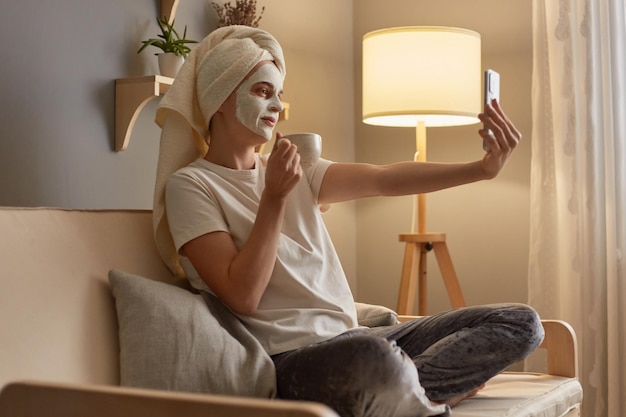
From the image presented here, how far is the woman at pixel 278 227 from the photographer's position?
1790 millimetres

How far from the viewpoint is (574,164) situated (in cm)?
311

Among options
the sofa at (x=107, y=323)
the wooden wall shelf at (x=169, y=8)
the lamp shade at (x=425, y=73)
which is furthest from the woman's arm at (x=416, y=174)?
the lamp shade at (x=425, y=73)

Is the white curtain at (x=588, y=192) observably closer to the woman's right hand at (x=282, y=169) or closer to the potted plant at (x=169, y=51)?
the potted plant at (x=169, y=51)

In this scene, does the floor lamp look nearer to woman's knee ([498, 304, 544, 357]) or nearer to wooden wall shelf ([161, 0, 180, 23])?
wooden wall shelf ([161, 0, 180, 23])

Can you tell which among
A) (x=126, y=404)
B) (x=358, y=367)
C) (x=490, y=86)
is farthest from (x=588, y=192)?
(x=126, y=404)

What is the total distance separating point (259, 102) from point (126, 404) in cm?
98

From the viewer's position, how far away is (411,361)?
62.1 inches

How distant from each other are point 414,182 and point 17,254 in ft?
2.95

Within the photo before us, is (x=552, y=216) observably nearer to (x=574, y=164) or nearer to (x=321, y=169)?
(x=574, y=164)

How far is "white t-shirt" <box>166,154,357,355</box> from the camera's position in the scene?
1852 mm

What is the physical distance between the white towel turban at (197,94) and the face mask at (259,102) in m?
0.02

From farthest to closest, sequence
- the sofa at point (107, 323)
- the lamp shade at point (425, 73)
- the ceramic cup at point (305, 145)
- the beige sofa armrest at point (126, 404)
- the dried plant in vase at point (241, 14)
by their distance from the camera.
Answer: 1. the lamp shade at point (425, 73)
2. the dried plant in vase at point (241, 14)
3. the ceramic cup at point (305, 145)
4. the sofa at point (107, 323)
5. the beige sofa armrest at point (126, 404)

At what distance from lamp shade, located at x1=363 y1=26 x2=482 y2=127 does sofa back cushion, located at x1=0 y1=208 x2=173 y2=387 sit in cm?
134

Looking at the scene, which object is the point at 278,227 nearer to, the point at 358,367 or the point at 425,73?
the point at 358,367
